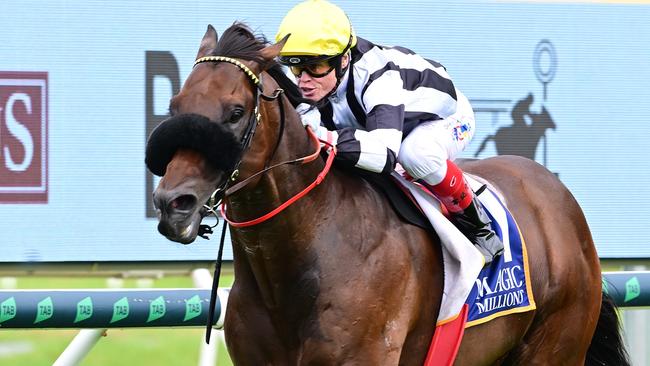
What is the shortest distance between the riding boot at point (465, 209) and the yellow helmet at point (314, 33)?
48 centimetres

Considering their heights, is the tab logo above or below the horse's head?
below

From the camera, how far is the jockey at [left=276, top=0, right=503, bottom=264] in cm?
329

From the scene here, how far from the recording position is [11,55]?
5180mm

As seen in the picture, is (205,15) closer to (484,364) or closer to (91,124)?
(91,124)

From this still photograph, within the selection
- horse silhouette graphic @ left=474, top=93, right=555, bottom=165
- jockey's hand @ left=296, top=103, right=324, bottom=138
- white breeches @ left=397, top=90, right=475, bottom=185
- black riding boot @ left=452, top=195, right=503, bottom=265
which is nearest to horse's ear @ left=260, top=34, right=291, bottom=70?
jockey's hand @ left=296, top=103, right=324, bottom=138

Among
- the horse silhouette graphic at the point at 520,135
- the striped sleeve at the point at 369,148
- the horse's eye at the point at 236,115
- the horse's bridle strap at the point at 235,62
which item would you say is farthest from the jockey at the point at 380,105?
the horse silhouette graphic at the point at 520,135

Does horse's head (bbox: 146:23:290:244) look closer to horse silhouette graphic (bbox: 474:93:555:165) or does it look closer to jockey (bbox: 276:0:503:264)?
jockey (bbox: 276:0:503:264)

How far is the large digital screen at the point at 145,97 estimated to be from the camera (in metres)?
5.20

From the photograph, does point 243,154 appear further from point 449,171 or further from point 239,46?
point 449,171

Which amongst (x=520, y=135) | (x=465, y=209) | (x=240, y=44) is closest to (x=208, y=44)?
(x=240, y=44)

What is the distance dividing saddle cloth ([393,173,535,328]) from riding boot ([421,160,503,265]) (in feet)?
0.16

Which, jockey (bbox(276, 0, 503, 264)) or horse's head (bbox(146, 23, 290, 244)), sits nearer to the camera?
horse's head (bbox(146, 23, 290, 244))

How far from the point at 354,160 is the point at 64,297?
171 centimetres

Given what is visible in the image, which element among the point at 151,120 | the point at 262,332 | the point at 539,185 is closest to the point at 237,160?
the point at 262,332
